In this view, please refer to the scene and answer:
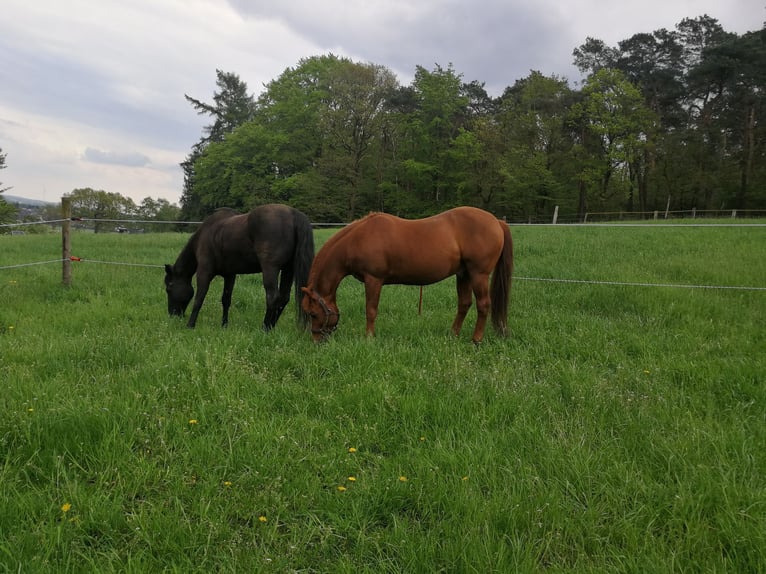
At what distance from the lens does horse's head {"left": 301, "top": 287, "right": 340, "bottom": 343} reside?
491 cm

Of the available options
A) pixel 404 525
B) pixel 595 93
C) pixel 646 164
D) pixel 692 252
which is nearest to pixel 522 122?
pixel 595 93

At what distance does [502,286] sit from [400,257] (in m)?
1.42

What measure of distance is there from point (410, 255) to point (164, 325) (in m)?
3.27

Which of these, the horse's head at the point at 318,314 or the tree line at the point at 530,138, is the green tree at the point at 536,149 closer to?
the tree line at the point at 530,138

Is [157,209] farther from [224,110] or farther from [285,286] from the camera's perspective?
[285,286]

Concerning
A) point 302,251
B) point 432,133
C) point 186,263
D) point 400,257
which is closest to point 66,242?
point 186,263

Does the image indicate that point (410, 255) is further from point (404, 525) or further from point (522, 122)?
point (522, 122)

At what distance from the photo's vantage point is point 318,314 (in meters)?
4.93

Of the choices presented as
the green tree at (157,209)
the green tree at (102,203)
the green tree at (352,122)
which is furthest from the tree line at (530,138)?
the green tree at (102,203)

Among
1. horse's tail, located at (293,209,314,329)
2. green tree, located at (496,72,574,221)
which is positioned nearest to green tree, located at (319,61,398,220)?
green tree, located at (496,72,574,221)

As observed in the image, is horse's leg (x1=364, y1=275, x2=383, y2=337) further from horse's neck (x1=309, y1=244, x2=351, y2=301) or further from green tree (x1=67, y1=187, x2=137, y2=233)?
green tree (x1=67, y1=187, x2=137, y2=233)

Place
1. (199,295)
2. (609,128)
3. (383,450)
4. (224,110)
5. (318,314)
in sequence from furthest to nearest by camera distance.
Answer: (224,110) → (609,128) → (199,295) → (318,314) → (383,450)

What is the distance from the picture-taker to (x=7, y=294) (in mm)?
7184

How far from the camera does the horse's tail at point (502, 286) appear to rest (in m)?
5.48
